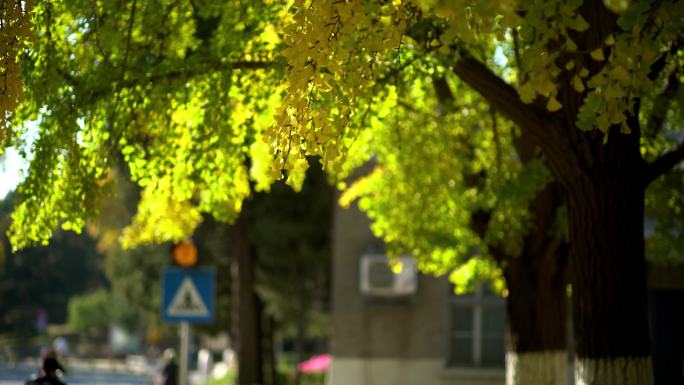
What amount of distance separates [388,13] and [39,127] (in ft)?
10.5

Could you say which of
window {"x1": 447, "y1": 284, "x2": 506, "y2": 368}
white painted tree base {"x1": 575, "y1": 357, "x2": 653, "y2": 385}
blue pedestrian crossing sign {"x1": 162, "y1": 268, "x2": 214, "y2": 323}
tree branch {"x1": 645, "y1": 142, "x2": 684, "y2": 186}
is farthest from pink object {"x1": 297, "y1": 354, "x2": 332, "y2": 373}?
white painted tree base {"x1": 575, "y1": 357, "x2": 653, "y2": 385}

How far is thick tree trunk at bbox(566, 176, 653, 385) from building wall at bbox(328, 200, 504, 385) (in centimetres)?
1470

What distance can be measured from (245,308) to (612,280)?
21.8 m

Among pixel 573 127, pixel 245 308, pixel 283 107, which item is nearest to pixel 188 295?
pixel 573 127

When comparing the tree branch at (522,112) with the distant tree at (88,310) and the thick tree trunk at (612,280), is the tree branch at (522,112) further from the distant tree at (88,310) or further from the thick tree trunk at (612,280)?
the distant tree at (88,310)

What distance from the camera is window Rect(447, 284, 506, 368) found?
933 inches

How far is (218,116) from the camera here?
10.3 meters

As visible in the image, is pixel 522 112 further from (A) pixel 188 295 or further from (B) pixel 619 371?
(A) pixel 188 295

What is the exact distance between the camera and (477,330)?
944 inches

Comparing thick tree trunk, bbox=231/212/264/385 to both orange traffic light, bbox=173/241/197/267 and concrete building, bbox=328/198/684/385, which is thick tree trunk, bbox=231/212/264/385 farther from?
orange traffic light, bbox=173/241/197/267

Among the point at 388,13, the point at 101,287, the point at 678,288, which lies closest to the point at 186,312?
the point at 388,13

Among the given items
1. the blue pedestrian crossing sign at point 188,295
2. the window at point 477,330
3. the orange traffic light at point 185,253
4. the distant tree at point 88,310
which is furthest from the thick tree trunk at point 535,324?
the distant tree at point 88,310

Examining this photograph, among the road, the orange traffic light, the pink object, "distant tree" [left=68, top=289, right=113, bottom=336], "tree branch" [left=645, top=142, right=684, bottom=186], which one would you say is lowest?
the road

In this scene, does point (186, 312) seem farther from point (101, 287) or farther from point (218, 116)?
point (101, 287)
